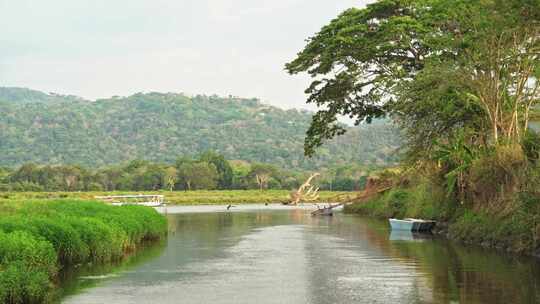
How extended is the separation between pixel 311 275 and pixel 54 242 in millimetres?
8439

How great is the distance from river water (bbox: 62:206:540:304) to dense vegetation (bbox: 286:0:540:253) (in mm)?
2421

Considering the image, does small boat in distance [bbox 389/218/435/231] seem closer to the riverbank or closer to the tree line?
the riverbank

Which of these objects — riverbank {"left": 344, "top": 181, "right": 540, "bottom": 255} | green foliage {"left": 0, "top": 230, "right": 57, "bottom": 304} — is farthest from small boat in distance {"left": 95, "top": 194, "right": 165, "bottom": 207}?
green foliage {"left": 0, "top": 230, "right": 57, "bottom": 304}

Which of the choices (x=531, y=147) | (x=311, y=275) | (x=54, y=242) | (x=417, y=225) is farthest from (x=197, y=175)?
(x=311, y=275)

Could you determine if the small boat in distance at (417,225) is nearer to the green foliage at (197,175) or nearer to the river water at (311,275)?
the river water at (311,275)

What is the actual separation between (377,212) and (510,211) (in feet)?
140

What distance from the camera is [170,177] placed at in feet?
535

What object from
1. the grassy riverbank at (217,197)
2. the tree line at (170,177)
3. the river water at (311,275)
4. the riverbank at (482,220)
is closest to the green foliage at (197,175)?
the tree line at (170,177)

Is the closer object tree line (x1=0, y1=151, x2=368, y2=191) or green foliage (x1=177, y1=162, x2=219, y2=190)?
tree line (x1=0, y1=151, x2=368, y2=191)

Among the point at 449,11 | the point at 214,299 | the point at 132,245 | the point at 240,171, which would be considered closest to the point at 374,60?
the point at 449,11

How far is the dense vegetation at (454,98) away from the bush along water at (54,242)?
561 inches

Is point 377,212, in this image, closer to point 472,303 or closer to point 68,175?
point 472,303

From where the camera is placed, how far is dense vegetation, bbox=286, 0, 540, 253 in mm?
33469

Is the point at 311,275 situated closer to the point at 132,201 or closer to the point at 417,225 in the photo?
the point at 417,225
